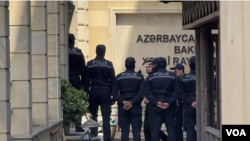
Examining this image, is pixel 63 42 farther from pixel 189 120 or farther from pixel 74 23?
pixel 74 23

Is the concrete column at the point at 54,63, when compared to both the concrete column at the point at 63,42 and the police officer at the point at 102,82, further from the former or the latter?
the police officer at the point at 102,82

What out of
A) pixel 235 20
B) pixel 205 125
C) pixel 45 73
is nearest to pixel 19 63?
pixel 45 73

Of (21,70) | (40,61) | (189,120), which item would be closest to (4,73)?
(21,70)

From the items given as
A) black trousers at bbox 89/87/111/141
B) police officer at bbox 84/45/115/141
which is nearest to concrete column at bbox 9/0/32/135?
police officer at bbox 84/45/115/141

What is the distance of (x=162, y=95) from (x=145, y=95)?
36 centimetres

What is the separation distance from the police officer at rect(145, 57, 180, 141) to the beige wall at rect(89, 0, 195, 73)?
7973mm

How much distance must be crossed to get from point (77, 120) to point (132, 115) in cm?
116

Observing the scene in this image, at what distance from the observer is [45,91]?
10.4 m

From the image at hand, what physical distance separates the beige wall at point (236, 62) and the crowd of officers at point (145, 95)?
9668 millimetres

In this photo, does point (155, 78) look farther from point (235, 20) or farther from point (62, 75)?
point (235, 20)

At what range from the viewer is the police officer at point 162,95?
38.6 ft

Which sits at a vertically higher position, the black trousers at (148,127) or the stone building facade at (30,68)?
the stone building facade at (30,68)

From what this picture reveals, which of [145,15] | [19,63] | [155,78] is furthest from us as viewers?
[145,15]

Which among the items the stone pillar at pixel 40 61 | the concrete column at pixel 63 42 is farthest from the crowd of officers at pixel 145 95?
the stone pillar at pixel 40 61
